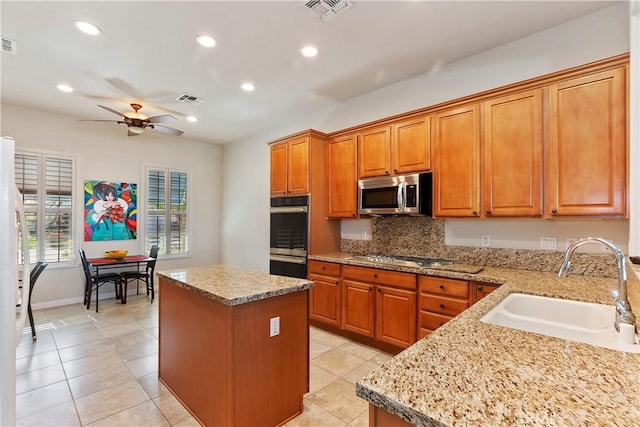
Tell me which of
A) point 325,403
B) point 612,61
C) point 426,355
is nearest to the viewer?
point 426,355

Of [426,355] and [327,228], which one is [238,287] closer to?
[426,355]

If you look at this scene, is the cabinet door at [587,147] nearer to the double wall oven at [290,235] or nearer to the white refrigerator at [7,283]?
the double wall oven at [290,235]

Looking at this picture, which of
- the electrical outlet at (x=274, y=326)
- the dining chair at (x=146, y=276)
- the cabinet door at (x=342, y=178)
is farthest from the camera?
the dining chair at (x=146, y=276)

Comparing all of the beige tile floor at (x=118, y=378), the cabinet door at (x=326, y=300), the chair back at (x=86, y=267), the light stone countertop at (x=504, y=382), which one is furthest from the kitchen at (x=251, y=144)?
the light stone countertop at (x=504, y=382)

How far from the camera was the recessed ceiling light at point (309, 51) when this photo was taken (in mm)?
2959

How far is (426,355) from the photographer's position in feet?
3.11

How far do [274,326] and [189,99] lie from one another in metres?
3.50

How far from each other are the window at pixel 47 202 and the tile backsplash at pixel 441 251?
4.34 metres

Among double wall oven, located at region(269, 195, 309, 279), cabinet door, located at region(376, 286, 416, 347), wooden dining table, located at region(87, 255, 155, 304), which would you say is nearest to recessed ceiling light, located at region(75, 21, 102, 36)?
double wall oven, located at region(269, 195, 309, 279)

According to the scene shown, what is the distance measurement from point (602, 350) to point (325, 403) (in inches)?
72.3

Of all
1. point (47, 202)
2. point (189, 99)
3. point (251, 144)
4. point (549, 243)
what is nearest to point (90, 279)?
point (47, 202)

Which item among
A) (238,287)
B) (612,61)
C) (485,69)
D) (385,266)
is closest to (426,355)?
(238,287)

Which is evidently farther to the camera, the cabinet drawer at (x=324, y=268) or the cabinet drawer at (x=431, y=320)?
the cabinet drawer at (x=324, y=268)

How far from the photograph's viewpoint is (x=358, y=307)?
3.30m
